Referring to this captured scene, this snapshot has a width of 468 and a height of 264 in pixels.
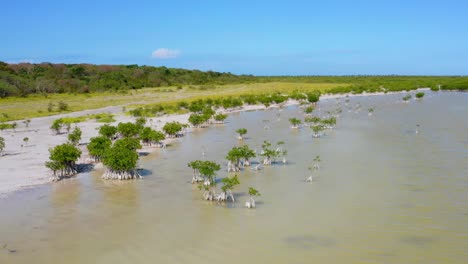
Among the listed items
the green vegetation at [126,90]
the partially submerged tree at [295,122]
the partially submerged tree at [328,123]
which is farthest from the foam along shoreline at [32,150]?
the partially submerged tree at [328,123]

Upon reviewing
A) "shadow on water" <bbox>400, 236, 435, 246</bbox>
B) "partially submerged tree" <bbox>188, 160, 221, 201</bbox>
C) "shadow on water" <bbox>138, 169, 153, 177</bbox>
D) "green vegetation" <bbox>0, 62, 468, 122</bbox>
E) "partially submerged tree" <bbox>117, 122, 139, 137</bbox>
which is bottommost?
"shadow on water" <bbox>138, 169, 153, 177</bbox>

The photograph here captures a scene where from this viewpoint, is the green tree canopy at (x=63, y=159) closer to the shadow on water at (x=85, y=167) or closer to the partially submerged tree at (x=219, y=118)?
the shadow on water at (x=85, y=167)

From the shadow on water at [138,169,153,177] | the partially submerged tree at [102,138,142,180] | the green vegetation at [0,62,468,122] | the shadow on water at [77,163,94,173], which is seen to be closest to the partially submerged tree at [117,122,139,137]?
the shadow on water at [77,163,94,173]

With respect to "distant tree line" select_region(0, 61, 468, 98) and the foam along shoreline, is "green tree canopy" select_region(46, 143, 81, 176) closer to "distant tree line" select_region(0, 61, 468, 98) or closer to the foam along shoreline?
the foam along shoreline

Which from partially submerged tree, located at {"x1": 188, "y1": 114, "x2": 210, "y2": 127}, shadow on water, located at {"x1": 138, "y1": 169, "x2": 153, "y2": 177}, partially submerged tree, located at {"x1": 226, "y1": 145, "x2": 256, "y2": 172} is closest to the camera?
shadow on water, located at {"x1": 138, "y1": 169, "x2": 153, "y2": 177}

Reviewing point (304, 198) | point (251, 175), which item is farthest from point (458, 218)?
point (251, 175)

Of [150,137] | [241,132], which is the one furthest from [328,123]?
[150,137]

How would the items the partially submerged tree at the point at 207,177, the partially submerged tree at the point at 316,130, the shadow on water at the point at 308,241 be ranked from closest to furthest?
the shadow on water at the point at 308,241 < the partially submerged tree at the point at 207,177 < the partially submerged tree at the point at 316,130
